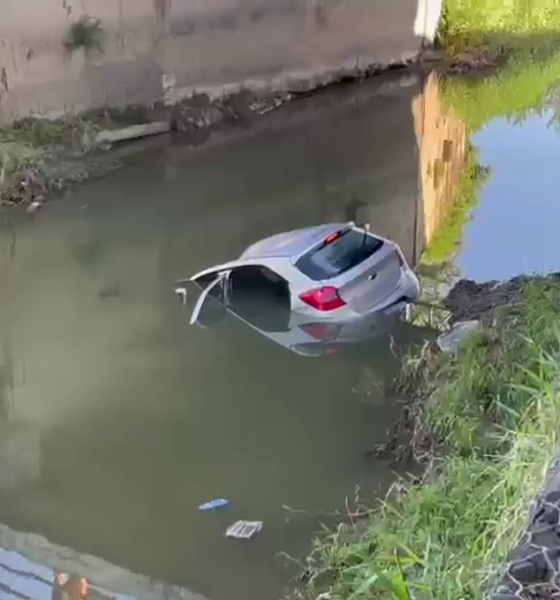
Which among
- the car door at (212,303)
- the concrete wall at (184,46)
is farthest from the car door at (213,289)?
the concrete wall at (184,46)

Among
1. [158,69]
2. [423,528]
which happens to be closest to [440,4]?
[158,69]

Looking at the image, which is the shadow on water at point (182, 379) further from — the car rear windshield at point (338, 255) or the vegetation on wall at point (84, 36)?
the vegetation on wall at point (84, 36)

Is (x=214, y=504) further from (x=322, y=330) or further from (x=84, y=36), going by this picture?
(x=84, y=36)

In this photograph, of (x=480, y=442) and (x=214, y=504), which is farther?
(x=214, y=504)

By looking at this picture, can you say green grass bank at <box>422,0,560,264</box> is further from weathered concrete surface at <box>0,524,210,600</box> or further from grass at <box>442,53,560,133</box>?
weathered concrete surface at <box>0,524,210,600</box>

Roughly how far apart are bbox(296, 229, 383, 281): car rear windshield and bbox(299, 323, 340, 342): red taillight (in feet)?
1.14

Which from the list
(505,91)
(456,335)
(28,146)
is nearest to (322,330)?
(456,335)

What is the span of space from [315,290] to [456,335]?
3.76 ft

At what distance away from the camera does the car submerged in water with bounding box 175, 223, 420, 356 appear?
8180mm

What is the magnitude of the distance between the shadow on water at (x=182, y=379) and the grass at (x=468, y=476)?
42cm

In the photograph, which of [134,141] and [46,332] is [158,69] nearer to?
[134,141]

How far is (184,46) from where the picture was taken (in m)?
14.7

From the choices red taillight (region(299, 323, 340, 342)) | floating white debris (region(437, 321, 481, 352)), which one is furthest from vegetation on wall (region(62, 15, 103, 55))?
floating white debris (region(437, 321, 481, 352))

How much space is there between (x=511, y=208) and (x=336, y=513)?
6793mm
